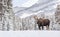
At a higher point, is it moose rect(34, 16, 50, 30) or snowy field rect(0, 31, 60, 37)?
moose rect(34, 16, 50, 30)

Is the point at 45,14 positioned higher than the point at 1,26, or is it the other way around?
the point at 45,14

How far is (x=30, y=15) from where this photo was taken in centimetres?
223

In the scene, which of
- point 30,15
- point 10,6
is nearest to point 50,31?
point 30,15

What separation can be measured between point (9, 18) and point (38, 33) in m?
0.49

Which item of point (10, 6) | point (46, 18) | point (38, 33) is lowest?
point (38, 33)

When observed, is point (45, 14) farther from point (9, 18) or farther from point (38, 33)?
point (9, 18)

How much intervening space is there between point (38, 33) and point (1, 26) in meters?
0.56

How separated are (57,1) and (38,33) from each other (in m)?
0.56

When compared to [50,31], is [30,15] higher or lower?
higher

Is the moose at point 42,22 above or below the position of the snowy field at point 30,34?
above

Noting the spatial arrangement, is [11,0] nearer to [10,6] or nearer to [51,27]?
[10,6]

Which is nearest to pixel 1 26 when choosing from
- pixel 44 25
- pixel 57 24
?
pixel 44 25

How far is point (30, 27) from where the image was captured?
7.25ft

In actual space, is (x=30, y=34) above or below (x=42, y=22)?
below
